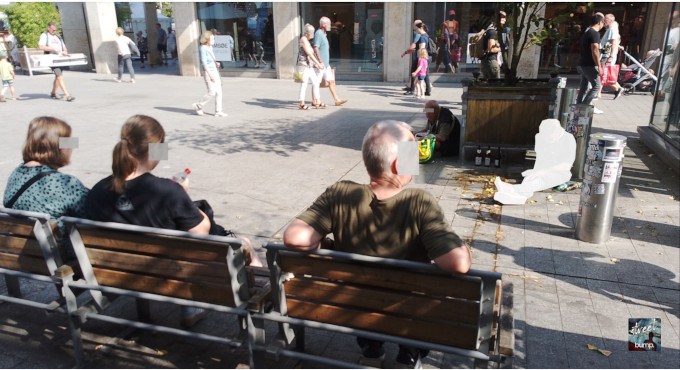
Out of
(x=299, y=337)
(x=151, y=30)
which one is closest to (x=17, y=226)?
(x=299, y=337)

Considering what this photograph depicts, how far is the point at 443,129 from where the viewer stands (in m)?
7.48

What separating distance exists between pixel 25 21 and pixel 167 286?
82.1 feet

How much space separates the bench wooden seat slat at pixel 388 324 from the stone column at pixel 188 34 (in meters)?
18.1

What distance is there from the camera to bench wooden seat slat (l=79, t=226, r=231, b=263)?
244 centimetres

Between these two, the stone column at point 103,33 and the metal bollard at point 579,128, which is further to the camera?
the stone column at point 103,33

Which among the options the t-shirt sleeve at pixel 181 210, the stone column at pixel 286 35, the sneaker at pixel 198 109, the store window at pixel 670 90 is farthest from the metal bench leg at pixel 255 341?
the stone column at pixel 286 35

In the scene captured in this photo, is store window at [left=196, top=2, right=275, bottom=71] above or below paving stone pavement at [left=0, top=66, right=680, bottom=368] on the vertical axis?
above

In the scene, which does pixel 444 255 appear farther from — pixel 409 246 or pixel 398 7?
pixel 398 7

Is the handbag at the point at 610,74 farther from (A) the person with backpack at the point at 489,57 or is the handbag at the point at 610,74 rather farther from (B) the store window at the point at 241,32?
(B) the store window at the point at 241,32

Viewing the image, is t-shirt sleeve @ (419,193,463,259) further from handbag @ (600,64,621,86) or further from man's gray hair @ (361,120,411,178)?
handbag @ (600,64,621,86)

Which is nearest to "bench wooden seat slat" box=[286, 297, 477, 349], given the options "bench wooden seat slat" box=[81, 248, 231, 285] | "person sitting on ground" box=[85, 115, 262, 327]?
"bench wooden seat slat" box=[81, 248, 231, 285]

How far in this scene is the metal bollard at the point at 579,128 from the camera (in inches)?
222

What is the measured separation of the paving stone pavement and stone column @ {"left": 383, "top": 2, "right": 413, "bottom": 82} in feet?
17.3

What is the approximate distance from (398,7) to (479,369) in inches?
604
